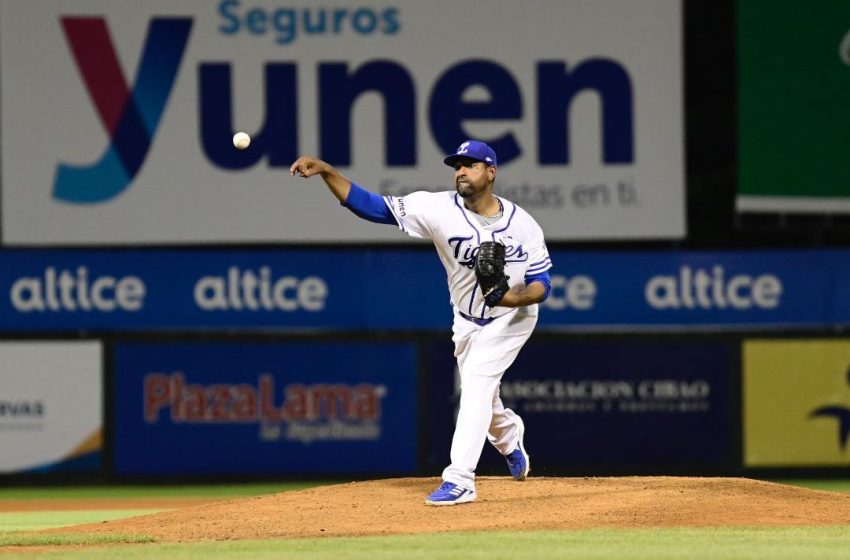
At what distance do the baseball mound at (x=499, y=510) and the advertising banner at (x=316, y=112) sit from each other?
4.08 m

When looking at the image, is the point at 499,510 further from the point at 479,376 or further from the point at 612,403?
the point at 612,403

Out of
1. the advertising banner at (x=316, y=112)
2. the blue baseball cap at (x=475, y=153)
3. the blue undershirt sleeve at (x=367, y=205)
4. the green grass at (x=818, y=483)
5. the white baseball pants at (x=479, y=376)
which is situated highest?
the advertising banner at (x=316, y=112)

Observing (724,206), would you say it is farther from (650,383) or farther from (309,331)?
(309,331)

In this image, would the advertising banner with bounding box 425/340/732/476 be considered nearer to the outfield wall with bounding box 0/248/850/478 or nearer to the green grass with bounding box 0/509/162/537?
the outfield wall with bounding box 0/248/850/478

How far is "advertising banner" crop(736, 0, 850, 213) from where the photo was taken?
12438 millimetres

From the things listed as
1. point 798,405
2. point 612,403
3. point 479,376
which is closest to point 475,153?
point 479,376

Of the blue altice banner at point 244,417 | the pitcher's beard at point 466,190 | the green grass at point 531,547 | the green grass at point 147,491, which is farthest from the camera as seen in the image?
the blue altice banner at point 244,417

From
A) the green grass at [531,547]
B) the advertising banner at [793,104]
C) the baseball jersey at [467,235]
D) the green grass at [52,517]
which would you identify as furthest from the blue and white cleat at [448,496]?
the advertising banner at [793,104]

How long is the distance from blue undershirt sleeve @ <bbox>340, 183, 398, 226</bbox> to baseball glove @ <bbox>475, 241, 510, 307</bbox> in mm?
513

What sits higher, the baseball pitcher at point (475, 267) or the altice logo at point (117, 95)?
the altice logo at point (117, 95)

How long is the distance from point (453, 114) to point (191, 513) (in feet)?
16.5

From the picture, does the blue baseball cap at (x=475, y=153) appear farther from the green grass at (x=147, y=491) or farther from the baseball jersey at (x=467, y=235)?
the green grass at (x=147, y=491)

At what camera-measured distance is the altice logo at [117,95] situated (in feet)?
40.5

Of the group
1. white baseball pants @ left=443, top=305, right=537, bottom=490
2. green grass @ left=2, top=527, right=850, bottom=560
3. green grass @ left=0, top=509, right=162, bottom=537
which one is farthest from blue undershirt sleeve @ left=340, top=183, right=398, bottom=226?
green grass @ left=0, top=509, right=162, bottom=537
